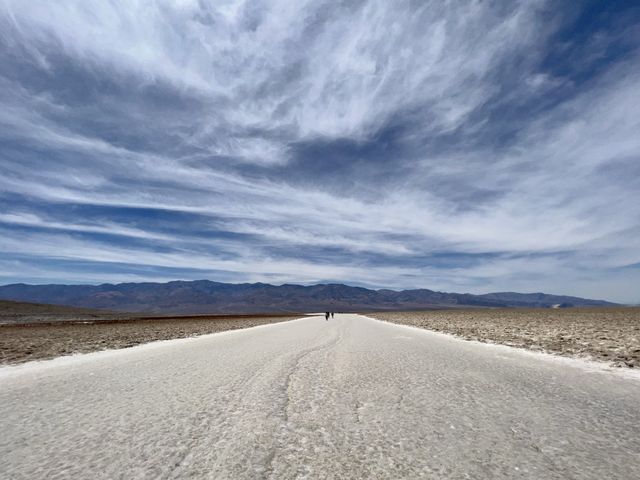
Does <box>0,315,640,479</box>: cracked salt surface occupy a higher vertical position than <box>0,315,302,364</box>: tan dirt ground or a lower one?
higher

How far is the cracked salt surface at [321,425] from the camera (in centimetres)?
300

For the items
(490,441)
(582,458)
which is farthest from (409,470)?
(582,458)

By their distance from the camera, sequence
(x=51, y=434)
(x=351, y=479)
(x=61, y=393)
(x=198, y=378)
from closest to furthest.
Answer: (x=351, y=479) < (x=51, y=434) < (x=61, y=393) < (x=198, y=378)

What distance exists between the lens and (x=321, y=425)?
4.07 meters

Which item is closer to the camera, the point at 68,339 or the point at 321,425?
the point at 321,425

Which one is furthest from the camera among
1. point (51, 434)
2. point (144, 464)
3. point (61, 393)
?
point (61, 393)

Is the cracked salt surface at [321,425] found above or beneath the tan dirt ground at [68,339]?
above

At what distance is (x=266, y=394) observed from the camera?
5527 mm

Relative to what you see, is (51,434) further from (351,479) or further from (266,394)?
(351,479)

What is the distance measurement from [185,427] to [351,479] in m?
2.14

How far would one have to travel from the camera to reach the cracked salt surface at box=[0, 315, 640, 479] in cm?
300

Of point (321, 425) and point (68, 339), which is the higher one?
point (321, 425)

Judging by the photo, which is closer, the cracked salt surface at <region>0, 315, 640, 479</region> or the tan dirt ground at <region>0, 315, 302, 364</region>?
the cracked salt surface at <region>0, 315, 640, 479</region>

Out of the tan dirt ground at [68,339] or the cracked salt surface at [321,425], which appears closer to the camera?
the cracked salt surface at [321,425]
